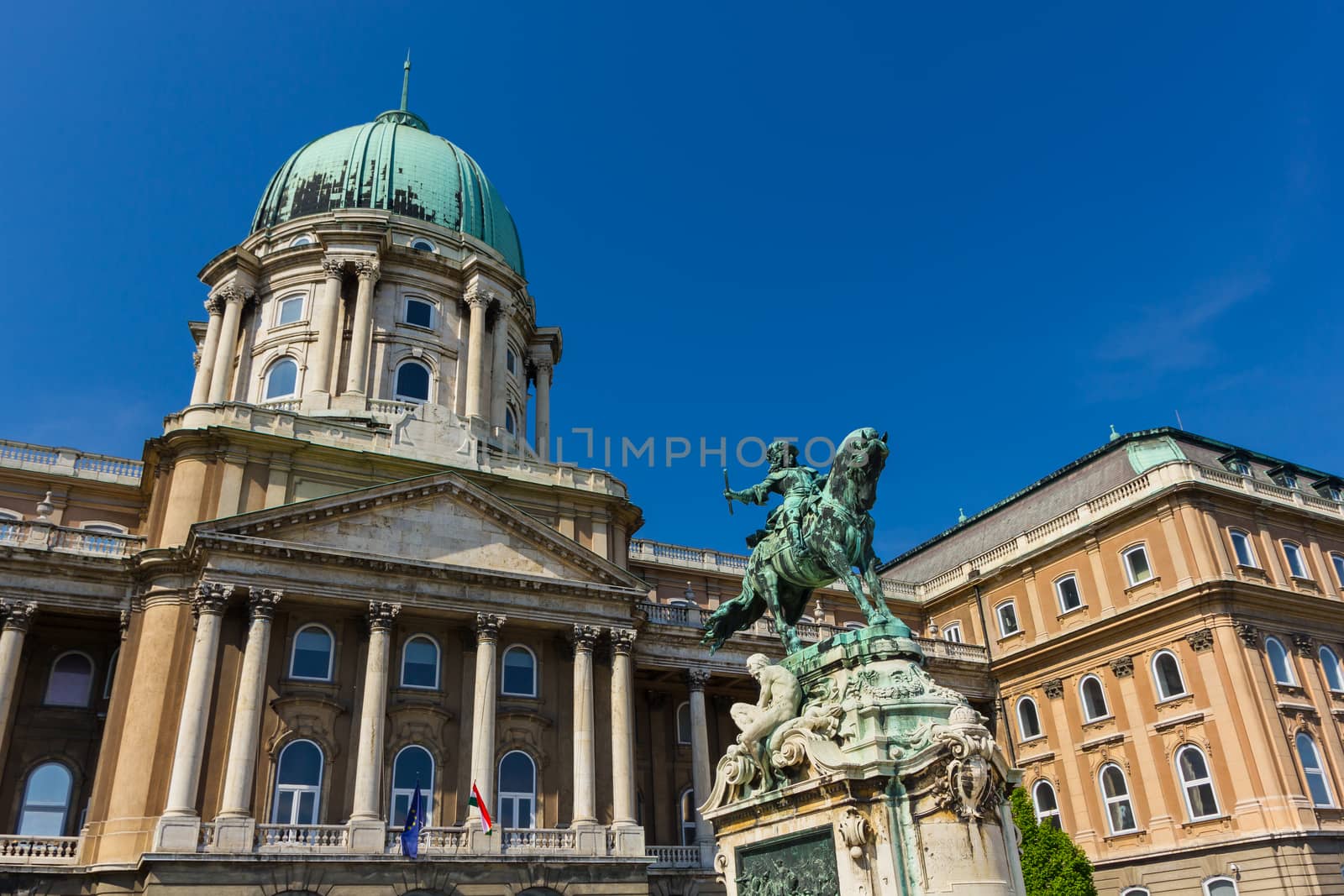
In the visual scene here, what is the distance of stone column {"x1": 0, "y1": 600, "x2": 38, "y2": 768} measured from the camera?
28.1 metres

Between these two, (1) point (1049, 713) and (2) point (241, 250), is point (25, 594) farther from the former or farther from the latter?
(1) point (1049, 713)

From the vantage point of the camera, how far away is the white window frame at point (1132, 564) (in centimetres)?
3872

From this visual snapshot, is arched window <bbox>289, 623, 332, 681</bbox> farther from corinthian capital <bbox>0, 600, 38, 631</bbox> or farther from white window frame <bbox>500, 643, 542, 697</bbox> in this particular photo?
corinthian capital <bbox>0, 600, 38, 631</bbox>

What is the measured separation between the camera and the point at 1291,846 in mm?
31922

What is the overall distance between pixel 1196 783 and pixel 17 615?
38.5 meters

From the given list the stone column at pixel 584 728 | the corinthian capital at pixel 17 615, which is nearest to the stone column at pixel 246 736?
the corinthian capital at pixel 17 615

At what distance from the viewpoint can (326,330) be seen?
44125 mm

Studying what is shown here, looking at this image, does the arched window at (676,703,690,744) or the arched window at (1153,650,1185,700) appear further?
the arched window at (676,703,690,744)

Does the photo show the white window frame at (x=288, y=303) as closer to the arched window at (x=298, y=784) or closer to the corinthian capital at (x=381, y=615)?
the corinthian capital at (x=381, y=615)

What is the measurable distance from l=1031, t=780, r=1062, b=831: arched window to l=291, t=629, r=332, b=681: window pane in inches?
1089

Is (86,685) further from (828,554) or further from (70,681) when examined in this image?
(828,554)

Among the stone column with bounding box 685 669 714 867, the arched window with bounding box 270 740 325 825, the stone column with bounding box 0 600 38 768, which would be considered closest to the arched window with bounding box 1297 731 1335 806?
the stone column with bounding box 685 669 714 867

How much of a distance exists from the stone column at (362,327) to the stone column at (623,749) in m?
17.0

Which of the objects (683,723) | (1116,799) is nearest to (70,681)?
(683,723)
